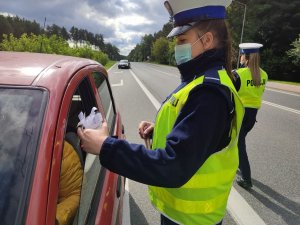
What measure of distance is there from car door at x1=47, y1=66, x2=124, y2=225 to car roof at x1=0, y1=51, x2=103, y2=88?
0.23 feet

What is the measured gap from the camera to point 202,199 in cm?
192

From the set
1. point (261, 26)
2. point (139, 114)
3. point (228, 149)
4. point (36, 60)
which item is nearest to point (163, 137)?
point (228, 149)

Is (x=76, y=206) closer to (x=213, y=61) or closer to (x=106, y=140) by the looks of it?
(x=106, y=140)

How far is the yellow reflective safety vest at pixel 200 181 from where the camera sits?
5.98 ft

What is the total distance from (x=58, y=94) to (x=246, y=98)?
3.46 metres

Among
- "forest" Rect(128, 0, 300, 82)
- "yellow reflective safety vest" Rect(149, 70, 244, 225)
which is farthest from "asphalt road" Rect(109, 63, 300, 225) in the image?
"forest" Rect(128, 0, 300, 82)

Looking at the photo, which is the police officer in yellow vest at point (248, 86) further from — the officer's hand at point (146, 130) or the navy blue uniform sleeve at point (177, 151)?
the navy blue uniform sleeve at point (177, 151)

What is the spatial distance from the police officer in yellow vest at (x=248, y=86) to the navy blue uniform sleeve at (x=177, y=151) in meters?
3.21

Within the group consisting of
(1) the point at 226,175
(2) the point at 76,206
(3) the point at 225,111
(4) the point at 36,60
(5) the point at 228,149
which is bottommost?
(2) the point at 76,206

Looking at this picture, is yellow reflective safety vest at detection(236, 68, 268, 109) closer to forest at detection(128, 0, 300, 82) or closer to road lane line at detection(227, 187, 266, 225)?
road lane line at detection(227, 187, 266, 225)

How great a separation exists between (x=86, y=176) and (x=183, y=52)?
977 millimetres

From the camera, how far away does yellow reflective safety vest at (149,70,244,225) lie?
1821 millimetres

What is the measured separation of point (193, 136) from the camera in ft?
5.08

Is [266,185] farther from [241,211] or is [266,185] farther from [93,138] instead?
[93,138]
